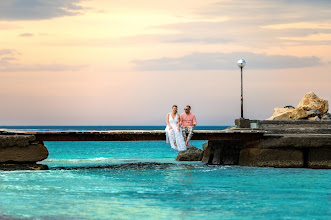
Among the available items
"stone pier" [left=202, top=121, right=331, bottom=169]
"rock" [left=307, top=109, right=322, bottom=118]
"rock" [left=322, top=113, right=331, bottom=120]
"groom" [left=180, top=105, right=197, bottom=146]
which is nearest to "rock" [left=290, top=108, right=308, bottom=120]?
"rock" [left=307, top=109, right=322, bottom=118]

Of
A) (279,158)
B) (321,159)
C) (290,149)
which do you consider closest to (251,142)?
(279,158)

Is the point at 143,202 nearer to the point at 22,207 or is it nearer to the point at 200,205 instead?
the point at 200,205

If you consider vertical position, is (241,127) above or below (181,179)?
above

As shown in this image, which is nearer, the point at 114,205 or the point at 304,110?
the point at 114,205

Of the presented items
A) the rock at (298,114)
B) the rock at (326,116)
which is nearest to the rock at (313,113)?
the rock at (298,114)

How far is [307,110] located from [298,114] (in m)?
1.72

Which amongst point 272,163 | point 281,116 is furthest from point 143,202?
point 281,116

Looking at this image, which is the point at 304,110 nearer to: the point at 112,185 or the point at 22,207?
the point at 112,185

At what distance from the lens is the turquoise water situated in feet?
43.7

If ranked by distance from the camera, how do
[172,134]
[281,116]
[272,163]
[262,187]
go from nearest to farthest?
[262,187] → [172,134] → [272,163] → [281,116]

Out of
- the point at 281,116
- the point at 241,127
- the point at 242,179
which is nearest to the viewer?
the point at 242,179

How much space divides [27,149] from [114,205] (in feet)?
30.3

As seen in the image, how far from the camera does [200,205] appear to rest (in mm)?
14367

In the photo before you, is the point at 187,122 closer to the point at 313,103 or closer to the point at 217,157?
the point at 217,157
